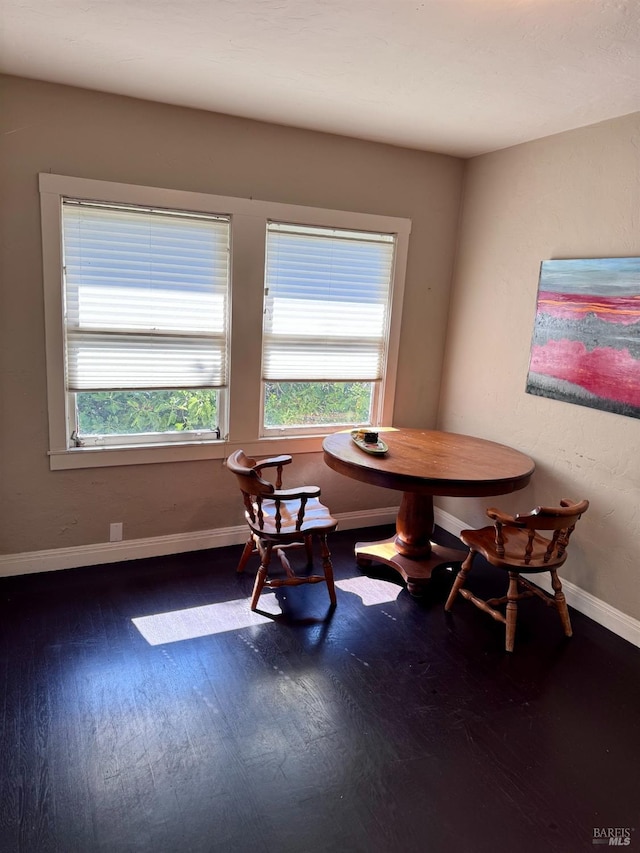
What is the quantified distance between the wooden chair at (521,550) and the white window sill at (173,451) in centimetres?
128

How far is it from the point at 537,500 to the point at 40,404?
289cm

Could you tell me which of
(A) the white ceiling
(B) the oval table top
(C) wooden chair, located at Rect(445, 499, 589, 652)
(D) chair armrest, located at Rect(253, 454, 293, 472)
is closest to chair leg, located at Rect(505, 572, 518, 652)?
(C) wooden chair, located at Rect(445, 499, 589, 652)

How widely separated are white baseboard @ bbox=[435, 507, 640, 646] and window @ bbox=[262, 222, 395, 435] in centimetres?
165

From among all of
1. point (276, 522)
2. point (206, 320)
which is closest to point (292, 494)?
point (276, 522)

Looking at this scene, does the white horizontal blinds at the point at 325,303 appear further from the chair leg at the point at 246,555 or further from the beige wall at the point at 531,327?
the chair leg at the point at 246,555

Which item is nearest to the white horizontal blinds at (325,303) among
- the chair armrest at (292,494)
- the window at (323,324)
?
the window at (323,324)

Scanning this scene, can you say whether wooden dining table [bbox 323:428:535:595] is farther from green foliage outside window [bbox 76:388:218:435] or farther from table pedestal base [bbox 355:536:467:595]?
green foliage outside window [bbox 76:388:218:435]

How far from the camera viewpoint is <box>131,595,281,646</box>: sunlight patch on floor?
2.70 m

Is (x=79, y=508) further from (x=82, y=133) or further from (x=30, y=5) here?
(x=30, y=5)

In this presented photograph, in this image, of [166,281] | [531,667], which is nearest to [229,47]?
[166,281]

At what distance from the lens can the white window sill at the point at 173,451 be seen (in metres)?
3.16

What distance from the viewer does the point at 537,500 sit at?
3416mm

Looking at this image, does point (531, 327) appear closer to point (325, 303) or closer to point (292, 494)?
point (325, 303)

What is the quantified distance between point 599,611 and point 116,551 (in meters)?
2.73
